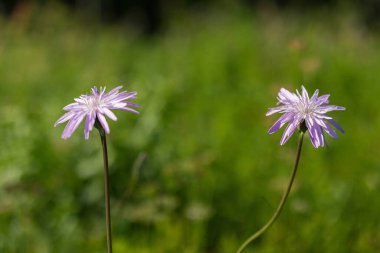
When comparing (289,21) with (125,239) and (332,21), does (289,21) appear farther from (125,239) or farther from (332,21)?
(125,239)

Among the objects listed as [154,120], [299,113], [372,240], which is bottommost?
[299,113]

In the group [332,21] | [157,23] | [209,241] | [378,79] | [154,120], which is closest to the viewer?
[209,241]

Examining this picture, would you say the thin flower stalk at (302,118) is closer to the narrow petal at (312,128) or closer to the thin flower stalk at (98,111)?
the narrow petal at (312,128)

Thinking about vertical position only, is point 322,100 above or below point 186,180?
below

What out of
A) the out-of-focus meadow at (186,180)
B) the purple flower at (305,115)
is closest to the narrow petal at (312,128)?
the purple flower at (305,115)

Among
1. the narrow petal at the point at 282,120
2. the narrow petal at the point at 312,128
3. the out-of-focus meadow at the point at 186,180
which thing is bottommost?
the narrow petal at the point at 312,128

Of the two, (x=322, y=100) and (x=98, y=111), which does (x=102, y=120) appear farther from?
(x=322, y=100)

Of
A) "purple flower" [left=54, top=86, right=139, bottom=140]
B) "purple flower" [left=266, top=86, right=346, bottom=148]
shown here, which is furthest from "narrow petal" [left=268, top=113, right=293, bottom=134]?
"purple flower" [left=54, top=86, right=139, bottom=140]

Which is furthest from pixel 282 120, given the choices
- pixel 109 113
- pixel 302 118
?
pixel 109 113

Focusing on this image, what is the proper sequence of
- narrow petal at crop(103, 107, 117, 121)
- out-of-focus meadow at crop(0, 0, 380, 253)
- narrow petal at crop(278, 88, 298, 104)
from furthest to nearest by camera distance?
out-of-focus meadow at crop(0, 0, 380, 253) → narrow petal at crop(278, 88, 298, 104) → narrow petal at crop(103, 107, 117, 121)

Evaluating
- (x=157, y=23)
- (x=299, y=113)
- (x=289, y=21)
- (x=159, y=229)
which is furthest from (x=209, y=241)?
(x=157, y=23)

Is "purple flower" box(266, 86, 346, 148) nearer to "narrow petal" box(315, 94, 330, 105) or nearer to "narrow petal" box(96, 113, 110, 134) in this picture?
"narrow petal" box(315, 94, 330, 105)
